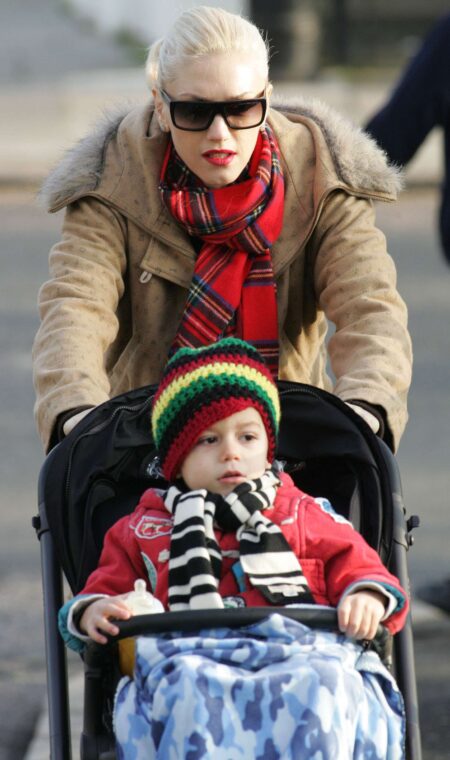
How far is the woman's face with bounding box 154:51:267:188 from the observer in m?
3.70

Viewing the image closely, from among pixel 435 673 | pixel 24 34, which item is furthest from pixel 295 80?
pixel 435 673

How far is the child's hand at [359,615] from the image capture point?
3.04 metres

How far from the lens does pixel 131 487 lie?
3.65m

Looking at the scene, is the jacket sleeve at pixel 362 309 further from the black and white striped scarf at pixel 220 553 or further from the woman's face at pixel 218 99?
Result: the black and white striped scarf at pixel 220 553

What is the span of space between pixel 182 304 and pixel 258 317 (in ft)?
0.86

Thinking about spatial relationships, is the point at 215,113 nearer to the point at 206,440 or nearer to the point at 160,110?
the point at 160,110

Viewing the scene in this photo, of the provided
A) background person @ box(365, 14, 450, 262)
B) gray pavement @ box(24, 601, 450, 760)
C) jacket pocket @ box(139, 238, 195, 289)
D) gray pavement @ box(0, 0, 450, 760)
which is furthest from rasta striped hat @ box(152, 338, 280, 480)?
background person @ box(365, 14, 450, 262)

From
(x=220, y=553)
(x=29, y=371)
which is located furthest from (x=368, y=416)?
(x=29, y=371)

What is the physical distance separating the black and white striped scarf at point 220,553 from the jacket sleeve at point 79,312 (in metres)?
0.60

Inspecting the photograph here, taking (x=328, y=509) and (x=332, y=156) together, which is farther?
(x=332, y=156)

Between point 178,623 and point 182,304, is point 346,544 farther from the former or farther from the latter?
point 182,304

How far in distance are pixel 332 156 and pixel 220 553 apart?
124cm

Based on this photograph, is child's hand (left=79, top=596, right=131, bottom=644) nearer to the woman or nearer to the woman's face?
the woman

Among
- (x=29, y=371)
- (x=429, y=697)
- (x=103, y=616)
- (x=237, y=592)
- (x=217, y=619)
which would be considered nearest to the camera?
(x=217, y=619)
